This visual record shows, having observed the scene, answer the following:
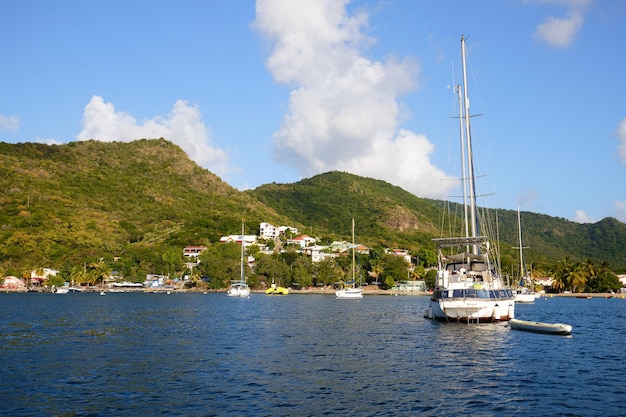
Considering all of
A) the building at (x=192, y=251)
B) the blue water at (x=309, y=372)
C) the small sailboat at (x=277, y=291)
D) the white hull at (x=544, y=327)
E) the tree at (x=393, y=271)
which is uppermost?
the building at (x=192, y=251)

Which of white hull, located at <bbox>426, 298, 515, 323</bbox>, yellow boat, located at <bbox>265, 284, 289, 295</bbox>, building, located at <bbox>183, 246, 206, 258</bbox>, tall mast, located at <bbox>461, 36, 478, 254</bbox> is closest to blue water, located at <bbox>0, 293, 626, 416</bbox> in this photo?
white hull, located at <bbox>426, 298, 515, 323</bbox>

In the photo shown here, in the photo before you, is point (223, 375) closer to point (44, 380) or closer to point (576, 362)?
point (44, 380)

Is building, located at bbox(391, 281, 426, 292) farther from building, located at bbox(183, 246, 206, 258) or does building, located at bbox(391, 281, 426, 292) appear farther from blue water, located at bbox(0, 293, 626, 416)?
blue water, located at bbox(0, 293, 626, 416)

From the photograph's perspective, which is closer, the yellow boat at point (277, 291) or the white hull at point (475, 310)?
the white hull at point (475, 310)

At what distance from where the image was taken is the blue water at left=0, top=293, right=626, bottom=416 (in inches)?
862

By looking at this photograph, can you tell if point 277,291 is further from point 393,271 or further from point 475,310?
point 475,310

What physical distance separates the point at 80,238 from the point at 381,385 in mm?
176845

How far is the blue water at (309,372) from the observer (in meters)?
21.9

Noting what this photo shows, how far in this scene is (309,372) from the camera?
29172 mm

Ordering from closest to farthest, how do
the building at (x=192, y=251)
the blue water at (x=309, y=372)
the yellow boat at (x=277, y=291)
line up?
the blue water at (x=309, y=372) < the yellow boat at (x=277, y=291) < the building at (x=192, y=251)

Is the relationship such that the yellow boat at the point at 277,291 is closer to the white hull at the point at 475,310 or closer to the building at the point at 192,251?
the building at the point at 192,251

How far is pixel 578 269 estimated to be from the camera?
6909 inches

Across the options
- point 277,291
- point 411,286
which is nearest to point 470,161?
point 277,291

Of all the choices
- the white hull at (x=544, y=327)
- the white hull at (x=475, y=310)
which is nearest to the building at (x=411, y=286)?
the white hull at (x=475, y=310)
